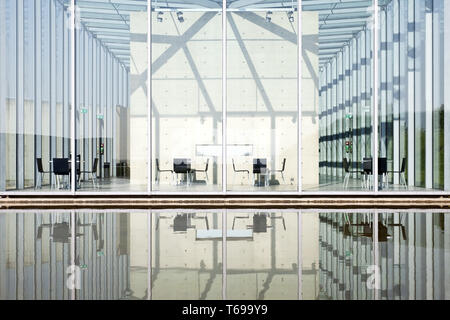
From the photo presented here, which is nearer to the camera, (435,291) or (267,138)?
(435,291)

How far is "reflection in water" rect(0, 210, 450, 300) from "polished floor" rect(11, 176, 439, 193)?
298 centimetres

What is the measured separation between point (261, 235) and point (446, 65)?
7.19m

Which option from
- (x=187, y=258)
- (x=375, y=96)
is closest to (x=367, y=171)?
(x=375, y=96)

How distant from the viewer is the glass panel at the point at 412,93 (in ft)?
38.9

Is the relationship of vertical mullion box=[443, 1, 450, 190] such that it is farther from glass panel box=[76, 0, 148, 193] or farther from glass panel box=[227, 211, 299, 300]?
glass panel box=[76, 0, 148, 193]

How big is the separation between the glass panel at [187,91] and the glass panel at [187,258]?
11.4 ft

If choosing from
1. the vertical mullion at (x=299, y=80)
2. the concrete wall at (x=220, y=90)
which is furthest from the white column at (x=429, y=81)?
the vertical mullion at (x=299, y=80)

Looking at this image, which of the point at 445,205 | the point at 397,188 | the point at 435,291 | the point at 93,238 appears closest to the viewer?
the point at 435,291

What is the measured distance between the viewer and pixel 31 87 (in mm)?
12750

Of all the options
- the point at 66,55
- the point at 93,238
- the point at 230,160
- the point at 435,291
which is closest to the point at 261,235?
the point at 93,238

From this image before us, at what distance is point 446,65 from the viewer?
11711 mm

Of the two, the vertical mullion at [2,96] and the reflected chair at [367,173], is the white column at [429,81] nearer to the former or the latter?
the reflected chair at [367,173]

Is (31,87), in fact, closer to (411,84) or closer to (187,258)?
(411,84)

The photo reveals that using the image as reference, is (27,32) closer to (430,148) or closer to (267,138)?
(267,138)
